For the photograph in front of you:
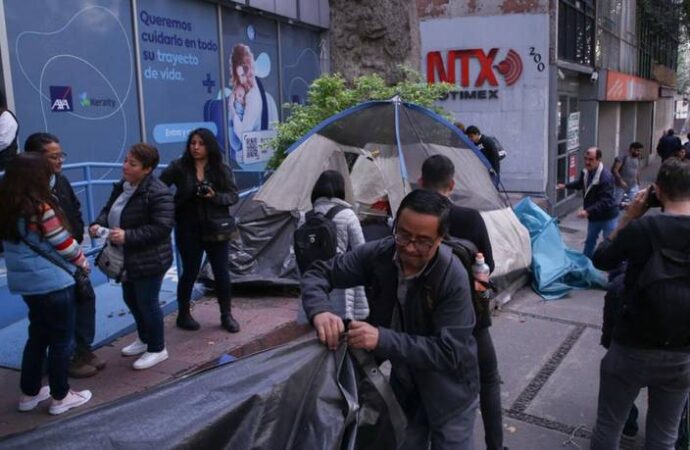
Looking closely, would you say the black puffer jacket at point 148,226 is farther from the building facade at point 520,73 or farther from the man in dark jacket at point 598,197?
the building facade at point 520,73

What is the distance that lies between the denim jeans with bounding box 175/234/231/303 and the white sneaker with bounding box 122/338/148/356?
570 millimetres

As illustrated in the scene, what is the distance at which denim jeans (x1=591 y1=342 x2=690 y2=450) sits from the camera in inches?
114

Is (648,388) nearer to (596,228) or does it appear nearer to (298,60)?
(596,228)

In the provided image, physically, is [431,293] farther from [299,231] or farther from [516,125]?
[516,125]

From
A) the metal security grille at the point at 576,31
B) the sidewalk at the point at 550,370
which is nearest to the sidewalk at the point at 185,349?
the sidewalk at the point at 550,370

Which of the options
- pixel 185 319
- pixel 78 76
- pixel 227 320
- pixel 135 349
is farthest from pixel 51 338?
pixel 78 76

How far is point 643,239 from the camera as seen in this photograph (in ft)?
9.30

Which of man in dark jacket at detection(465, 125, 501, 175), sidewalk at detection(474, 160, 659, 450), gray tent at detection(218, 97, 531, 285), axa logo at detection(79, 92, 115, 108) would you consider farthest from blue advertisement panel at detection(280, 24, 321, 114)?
sidewalk at detection(474, 160, 659, 450)

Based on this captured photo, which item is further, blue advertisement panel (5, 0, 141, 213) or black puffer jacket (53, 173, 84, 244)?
blue advertisement panel (5, 0, 141, 213)

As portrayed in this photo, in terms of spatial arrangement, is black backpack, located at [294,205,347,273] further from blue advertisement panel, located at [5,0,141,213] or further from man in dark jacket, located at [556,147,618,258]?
man in dark jacket, located at [556,147,618,258]

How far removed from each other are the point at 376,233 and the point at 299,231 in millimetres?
1295

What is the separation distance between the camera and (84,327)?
14.7ft

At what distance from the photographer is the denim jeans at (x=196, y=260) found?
5035 mm

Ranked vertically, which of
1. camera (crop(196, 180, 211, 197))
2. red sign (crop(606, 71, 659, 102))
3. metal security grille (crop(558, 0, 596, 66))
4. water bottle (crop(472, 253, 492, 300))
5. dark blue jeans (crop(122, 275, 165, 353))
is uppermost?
metal security grille (crop(558, 0, 596, 66))
